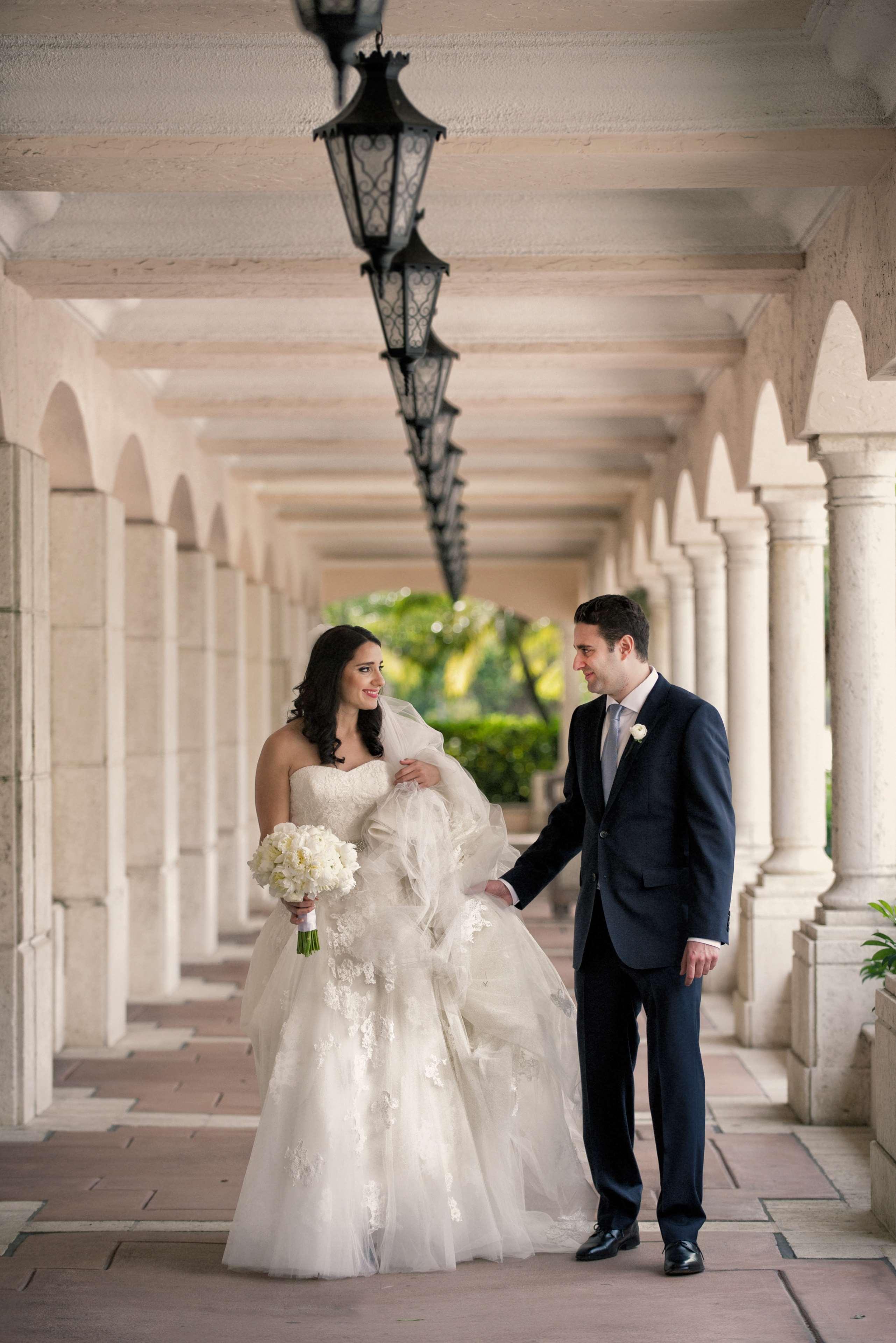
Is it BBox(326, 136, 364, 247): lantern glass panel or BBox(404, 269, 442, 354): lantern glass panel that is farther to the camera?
BBox(404, 269, 442, 354): lantern glass panel

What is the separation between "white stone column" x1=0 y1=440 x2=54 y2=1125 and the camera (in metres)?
6.58

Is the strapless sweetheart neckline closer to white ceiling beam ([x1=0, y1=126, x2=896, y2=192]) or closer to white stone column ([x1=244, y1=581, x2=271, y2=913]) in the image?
white ceiling beam ([x1=0, y1=126, x2=896, y2=192])

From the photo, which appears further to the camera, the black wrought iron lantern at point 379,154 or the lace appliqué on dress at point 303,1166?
the lace appliqué on dress at point 303,1166

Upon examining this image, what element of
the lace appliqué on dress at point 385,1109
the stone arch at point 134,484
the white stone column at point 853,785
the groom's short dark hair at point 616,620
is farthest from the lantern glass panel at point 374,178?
the stone arch at point 134,484

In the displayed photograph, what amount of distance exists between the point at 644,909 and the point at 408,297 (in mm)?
1977

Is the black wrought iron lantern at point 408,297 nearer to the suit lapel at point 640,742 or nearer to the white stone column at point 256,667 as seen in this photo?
the suit lapel at point 640,742

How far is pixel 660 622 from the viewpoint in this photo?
49.6 ft

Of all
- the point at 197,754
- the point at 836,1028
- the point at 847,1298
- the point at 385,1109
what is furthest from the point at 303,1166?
the point at 197,754

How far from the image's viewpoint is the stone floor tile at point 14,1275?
4.55 metres

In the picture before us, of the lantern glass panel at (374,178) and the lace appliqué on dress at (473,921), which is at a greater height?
the lantern glass panel at (374,178)

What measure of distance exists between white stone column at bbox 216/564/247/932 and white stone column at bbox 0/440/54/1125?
6.50 meters

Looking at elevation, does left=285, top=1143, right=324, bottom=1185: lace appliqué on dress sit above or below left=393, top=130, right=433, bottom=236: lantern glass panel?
below

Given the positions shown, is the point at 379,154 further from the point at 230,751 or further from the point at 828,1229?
the point at 230,751

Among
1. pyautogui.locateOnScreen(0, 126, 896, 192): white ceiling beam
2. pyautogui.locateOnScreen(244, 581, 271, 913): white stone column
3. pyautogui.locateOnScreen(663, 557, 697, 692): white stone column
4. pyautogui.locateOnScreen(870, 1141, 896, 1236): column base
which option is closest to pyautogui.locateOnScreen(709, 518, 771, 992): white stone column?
pyautogui.locateOnScreen(663, 557, 697, 692): white stone column
